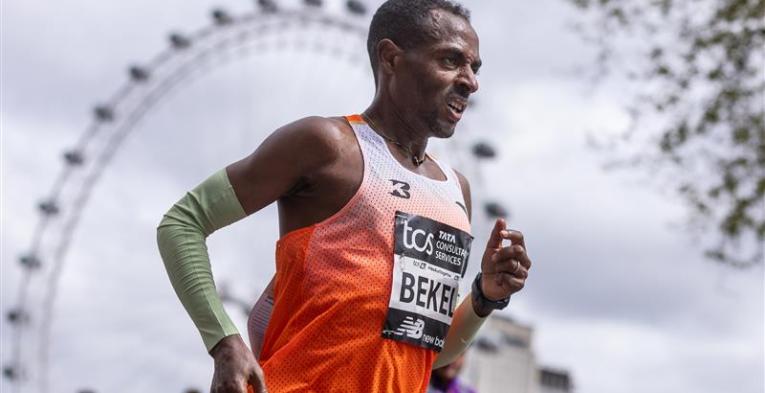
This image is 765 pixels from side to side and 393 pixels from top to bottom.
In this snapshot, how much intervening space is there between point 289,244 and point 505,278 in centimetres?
60

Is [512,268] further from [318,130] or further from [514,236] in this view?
[318,130]

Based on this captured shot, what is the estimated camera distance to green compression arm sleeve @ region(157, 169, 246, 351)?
3502 millimetres

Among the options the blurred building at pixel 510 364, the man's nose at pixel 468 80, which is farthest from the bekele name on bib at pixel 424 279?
the blurred building at pixel 510 364

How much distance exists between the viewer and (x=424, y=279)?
3.65m

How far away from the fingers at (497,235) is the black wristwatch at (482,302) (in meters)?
0.19

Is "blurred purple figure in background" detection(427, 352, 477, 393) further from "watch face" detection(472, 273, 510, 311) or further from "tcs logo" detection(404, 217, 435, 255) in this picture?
"tcs logo" detection(404, 217, 435, 255)

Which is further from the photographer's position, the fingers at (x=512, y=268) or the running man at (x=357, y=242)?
the fingers at (x=512, y=268)

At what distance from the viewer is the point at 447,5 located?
391 cm

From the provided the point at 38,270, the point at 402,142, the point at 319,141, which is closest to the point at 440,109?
the point at 402,142

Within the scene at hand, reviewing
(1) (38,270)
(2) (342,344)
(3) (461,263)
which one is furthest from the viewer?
(1) (38,270)

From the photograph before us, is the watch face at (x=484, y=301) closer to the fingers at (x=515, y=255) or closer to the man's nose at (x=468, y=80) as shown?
the fingers at (x=515, y=255)

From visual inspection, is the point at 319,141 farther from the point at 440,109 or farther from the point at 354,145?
the point at 440,109

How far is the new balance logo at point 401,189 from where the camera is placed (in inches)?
145

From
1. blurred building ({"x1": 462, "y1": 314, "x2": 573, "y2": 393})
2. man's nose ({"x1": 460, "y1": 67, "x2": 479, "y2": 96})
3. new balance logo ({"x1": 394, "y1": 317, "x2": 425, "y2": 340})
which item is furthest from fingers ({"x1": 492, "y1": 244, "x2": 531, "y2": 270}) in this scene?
blurred building ({"x1": 462, "y1": 314, "x2": 573, "y2": 393})
